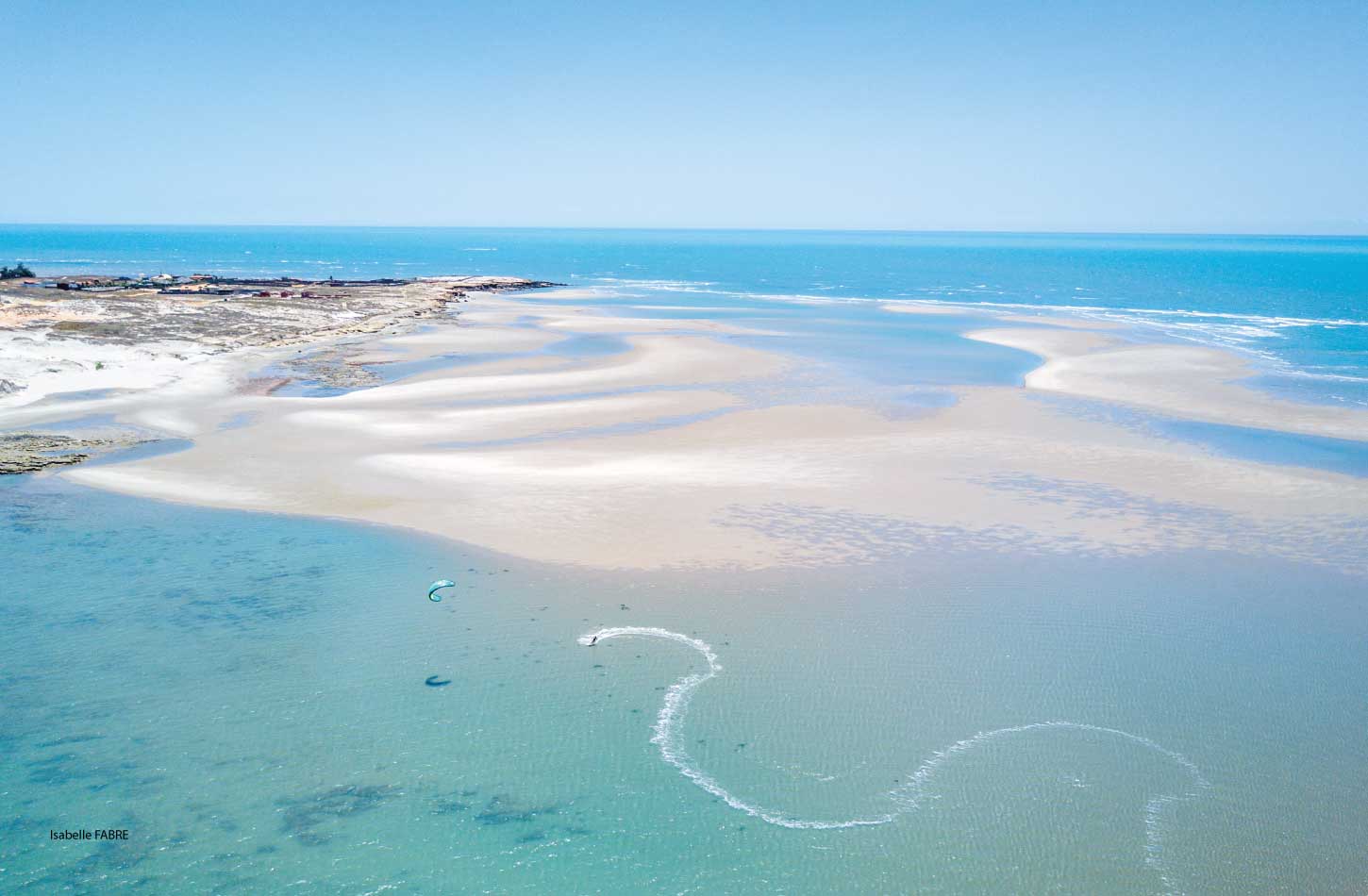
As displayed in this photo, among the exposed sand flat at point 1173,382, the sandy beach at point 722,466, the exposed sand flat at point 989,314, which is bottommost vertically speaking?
the sandy beach at point 722,466

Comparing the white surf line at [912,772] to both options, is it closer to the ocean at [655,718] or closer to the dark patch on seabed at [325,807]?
the ocean at [655,718]

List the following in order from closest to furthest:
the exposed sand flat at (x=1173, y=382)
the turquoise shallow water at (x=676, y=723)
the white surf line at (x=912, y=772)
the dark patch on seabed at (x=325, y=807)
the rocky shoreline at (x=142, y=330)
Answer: the turquoise shallow water at (x=676, y=723) → the dark patch on seabed at (x=325, y=807) → the white surf line at (x=912, y=772) → the rocky shoreline at (x=142, y=330) → the exposed sand flat at (x=1173, y=382)

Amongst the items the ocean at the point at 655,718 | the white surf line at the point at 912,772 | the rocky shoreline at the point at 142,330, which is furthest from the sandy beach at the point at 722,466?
the white surf line at the point at 912,772

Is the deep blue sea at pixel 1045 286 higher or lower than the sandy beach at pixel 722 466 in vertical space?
higher

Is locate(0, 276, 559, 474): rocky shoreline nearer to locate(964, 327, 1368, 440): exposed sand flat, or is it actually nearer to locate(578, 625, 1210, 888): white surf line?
locate(578, 625, 1210, 888): white surf line

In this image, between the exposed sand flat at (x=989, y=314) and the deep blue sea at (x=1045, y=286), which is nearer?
the deep blue sea at (x=1045, y=286)

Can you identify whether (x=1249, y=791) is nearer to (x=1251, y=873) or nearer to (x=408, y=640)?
(x=1251, y=873)

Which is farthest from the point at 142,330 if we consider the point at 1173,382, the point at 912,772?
the point at 1173,382
